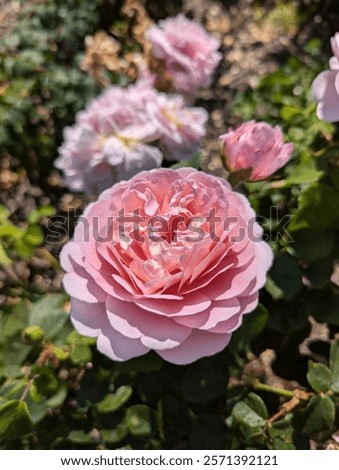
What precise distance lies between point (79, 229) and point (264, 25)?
197 centimetres

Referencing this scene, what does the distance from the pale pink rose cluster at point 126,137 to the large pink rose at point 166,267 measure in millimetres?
419

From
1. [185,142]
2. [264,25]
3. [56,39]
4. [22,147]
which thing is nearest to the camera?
[185,142]

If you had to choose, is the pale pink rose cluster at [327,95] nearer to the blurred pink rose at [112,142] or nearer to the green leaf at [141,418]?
the blurred pink rose at [112,142]

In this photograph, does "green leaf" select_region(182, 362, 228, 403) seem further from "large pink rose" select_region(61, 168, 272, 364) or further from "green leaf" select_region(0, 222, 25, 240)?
"green leaf" select_region(0, 222, 25, 240)

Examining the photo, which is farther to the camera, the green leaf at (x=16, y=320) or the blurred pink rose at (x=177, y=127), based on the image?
the blurred pink rose at (x=177, y=127)

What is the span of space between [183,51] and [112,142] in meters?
0.46

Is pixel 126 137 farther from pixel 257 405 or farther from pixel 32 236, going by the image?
pixel 257 405

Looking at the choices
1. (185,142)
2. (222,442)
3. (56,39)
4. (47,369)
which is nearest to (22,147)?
(56,39)

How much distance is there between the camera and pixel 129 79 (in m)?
2.02

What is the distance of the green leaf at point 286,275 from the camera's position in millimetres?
955

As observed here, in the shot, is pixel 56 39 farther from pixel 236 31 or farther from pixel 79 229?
pixel 79 229

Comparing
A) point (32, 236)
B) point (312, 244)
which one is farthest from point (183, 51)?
point (312, 244)

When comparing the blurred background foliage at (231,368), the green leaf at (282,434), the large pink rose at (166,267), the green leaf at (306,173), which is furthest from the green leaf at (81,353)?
the green leaf at (306,173)

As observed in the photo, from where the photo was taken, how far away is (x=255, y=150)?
0.93m
